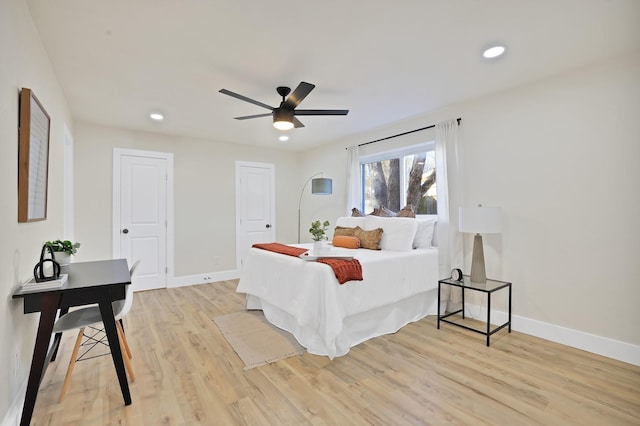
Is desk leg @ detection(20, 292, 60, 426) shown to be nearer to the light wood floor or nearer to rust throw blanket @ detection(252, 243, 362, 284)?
the light wood floor

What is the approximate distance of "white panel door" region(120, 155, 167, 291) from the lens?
4.67m

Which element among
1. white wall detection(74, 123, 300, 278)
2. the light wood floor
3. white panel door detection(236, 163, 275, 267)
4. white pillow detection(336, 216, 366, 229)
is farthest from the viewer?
white panel door detection(236, 163, 275, 267)

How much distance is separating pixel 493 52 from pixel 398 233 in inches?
80.1

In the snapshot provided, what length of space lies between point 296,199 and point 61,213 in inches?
154

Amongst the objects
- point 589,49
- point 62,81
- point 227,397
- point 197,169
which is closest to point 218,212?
point 197,169

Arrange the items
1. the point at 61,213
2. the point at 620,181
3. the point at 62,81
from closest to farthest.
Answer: the point at 620,181 → the point at 62,81 → the point at 61,213

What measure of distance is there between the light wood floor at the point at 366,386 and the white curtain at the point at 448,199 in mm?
824

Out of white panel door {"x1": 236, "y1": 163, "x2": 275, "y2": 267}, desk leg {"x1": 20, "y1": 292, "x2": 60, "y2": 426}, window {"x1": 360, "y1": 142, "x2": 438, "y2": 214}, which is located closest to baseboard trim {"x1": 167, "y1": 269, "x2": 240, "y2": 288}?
white panel door {"x1": 236, "y1": 163, "x2": 275, "y2": 267}

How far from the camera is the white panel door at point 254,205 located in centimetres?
575

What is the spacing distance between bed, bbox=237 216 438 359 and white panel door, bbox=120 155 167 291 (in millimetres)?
2053

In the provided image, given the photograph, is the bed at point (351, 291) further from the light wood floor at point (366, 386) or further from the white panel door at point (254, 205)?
the white panel door at point (254, 205)

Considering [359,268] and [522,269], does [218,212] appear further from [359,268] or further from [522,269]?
[522,269]

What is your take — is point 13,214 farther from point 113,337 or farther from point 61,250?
point 113,337

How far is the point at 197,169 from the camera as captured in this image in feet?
17.4
